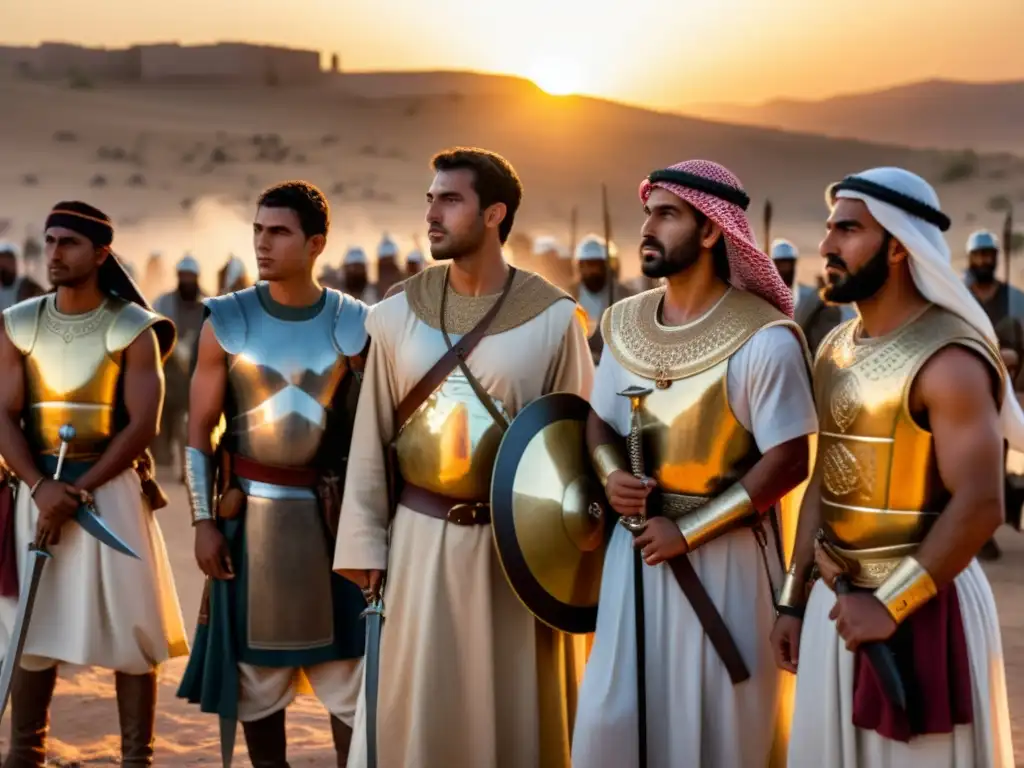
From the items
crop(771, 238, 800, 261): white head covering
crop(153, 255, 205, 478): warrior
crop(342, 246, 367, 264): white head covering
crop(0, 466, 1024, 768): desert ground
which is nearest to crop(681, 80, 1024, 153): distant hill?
crop(342, 246, 367, 264): white head covering

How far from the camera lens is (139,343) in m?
5.30

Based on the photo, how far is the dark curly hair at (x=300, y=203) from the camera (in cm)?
504

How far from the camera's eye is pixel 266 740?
203 inches

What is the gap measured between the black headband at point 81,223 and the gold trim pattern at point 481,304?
4.55 feet

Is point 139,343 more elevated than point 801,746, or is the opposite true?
point 139,343

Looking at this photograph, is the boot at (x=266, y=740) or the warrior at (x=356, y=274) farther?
the warrior at (x=356, y=274)

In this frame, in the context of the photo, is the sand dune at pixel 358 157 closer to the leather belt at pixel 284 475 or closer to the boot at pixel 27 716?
the boot at pixel 27 716

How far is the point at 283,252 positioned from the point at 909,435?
2.47 meters

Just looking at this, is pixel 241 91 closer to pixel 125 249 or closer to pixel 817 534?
pixel 125 249

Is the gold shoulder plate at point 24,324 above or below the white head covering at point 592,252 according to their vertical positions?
below

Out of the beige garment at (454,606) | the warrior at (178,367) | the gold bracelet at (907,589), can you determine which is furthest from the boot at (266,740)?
the warrior at (178,367)

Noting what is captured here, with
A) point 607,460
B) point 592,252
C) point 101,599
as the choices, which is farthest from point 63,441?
point 592,252

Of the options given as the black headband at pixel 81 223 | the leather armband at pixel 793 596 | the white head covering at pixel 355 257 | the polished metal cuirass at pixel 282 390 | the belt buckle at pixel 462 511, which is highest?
the white head covering at pixel 355 257

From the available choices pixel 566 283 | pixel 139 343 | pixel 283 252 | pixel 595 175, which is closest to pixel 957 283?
pixel 283 252
